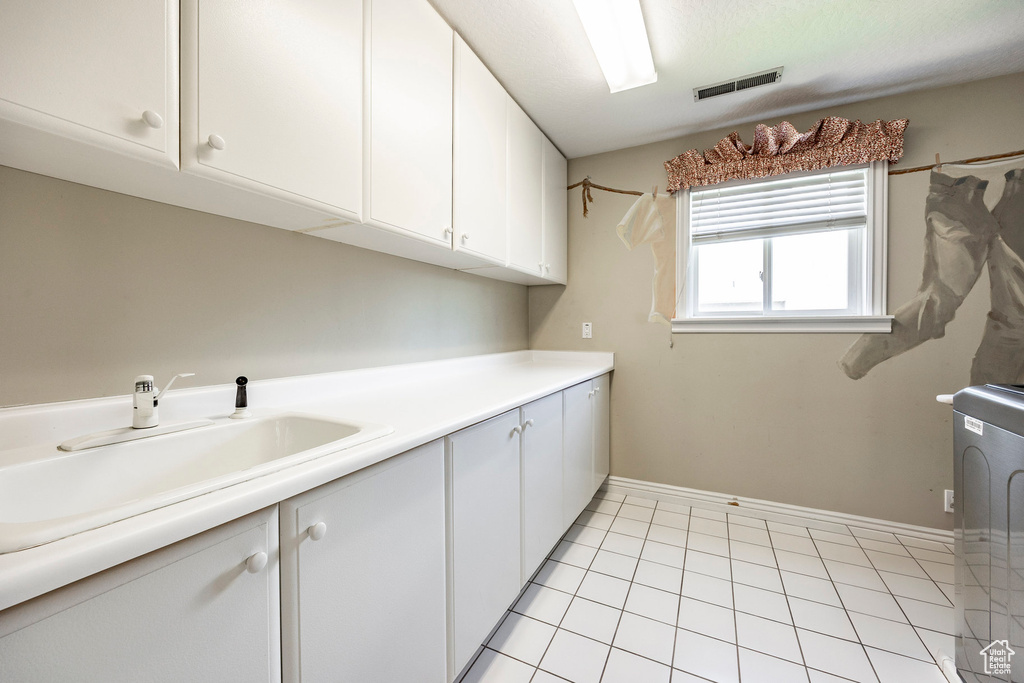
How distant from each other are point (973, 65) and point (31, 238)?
137 inches

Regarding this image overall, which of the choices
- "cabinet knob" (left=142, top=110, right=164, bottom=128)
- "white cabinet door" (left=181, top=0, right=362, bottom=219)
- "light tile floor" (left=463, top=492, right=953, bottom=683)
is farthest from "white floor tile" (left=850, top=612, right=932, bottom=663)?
"cabinet knob" (left=142, top=110, right=164, bottom=128)

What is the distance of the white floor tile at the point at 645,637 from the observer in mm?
1374

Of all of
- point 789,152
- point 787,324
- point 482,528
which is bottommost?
point 482,528

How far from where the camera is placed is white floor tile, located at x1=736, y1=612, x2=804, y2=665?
1.38m

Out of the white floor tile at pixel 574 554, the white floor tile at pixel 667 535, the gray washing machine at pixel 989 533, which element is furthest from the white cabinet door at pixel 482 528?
the gray washing machine at pixel 989 533

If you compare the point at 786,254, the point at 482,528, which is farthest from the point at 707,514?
the point at 482,528

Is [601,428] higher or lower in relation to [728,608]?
higher

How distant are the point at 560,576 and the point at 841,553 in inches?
56.6

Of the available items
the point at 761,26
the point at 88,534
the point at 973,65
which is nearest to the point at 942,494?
the point at 973,65

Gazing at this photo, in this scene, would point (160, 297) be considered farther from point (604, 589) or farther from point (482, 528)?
point (604, 589)

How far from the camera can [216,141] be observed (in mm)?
859

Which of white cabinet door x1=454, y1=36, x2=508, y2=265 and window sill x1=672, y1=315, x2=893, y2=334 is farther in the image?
window sill x1=672, y1=315, x2=893, y2=334

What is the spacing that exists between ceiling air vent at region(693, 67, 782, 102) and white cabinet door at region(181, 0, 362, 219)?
171 centimetres

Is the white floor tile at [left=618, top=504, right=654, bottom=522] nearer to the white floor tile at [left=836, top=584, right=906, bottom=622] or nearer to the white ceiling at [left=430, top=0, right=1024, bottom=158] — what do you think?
the white floor tile at [left=836, top=584, right=906, bottom=622]
